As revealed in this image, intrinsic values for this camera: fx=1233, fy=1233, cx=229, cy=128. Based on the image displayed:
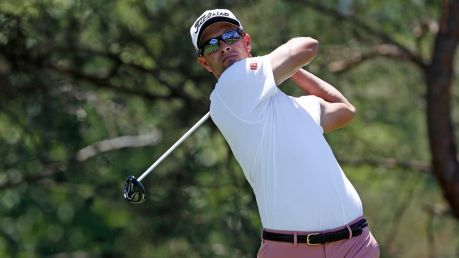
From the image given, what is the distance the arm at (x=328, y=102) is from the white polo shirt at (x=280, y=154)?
204 millimetres

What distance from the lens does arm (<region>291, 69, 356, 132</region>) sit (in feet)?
14.6

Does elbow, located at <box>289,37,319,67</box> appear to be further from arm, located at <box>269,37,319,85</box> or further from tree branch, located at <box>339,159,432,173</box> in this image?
tree branch, located at <box>339,159,432,173</box>

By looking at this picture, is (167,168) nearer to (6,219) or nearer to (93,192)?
(93,192)

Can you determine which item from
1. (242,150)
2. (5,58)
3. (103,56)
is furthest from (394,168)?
(242,150)

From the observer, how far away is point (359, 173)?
13.6 m

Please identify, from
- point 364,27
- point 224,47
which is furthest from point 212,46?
point 364,27

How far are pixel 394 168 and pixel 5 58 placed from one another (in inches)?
193

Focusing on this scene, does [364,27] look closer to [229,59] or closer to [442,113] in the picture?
[442,113]

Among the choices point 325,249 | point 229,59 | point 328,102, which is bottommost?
point 325,249

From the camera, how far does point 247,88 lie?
4.18 meters

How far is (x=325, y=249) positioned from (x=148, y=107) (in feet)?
25.0

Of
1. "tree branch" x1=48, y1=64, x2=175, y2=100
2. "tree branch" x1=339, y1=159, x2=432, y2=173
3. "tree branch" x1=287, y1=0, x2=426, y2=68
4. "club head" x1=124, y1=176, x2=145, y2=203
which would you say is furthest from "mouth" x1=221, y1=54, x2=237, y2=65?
"tree branch" x1=339, y1=159, x2=432, y2=173

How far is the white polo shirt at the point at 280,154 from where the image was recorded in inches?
160

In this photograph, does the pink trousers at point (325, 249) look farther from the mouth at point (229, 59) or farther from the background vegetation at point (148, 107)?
the background vegetation at point (148, 107)
